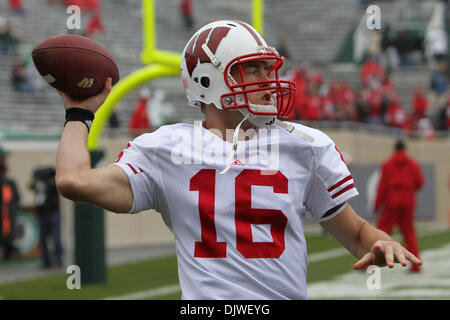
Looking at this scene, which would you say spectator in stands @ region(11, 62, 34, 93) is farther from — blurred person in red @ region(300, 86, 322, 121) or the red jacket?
the red jacket

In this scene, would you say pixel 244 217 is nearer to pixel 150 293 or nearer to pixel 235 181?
pixel 235 181

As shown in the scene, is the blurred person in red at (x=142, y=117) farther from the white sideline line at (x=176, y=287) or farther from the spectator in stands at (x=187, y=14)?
the white sideline line at (x=176, y=287)

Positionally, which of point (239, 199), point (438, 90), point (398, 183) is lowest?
point (398, 183)

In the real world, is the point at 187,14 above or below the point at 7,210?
above

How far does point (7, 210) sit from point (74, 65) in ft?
29.3

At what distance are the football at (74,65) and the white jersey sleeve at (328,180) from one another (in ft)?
2.51

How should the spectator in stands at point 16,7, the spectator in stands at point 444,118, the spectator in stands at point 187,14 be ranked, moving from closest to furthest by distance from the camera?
1. the spectator in stands at point 187,14
2. the spectator in stands at point 16,7
3. the spectator in stands at point 444,118

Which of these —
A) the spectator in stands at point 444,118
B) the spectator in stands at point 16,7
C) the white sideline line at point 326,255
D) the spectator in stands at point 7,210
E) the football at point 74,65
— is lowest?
the white sideline line at point 326,255

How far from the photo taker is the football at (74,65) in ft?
9.28

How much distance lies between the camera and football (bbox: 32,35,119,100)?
2.83 meters

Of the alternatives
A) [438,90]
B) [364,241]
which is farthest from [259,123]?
[438,90]

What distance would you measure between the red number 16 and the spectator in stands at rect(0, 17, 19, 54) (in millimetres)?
15212

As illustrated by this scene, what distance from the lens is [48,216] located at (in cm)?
1129

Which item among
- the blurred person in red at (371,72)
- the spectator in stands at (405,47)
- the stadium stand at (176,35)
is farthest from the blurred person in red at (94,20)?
the spectator in stands at (405,47)
